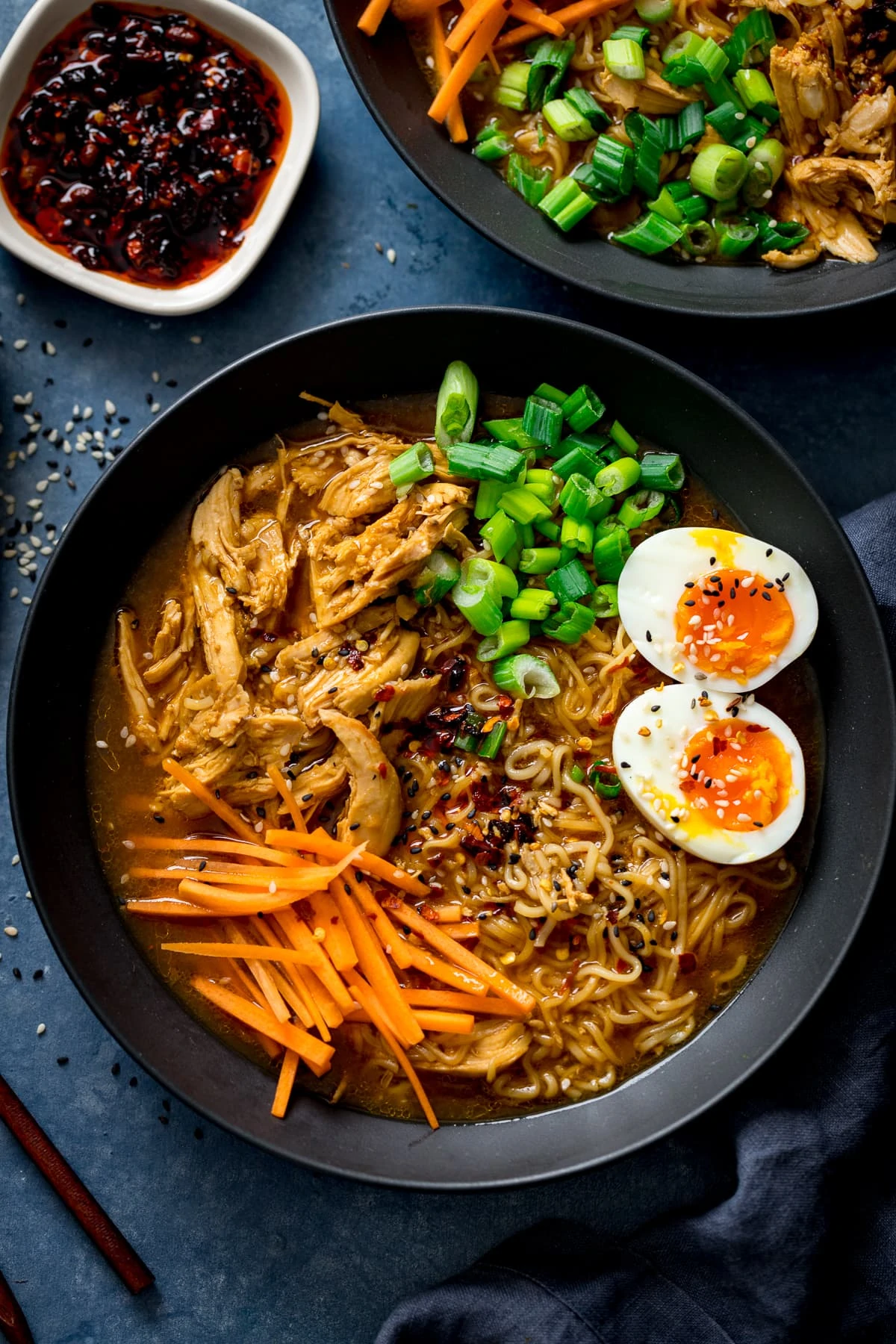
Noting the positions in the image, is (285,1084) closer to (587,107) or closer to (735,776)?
(735,776)

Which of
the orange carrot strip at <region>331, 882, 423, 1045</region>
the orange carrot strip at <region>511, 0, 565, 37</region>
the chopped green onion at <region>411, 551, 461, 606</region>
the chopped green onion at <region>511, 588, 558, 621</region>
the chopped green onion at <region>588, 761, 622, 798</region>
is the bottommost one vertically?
the orange carrot strip at <region>331, 882, 423, 1045</region>

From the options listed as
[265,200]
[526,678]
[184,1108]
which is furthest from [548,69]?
[184,1108]

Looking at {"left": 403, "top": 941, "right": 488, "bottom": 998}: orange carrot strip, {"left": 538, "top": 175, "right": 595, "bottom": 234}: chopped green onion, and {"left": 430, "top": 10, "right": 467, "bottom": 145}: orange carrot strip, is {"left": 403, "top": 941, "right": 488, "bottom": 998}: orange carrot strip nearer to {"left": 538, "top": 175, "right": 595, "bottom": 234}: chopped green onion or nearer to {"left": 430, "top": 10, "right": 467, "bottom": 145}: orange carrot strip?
{"left": 538, "top": 175, "right": 595, "bottom": 234}: chopped green onion

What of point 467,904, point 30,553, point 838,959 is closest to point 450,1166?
point 467,904

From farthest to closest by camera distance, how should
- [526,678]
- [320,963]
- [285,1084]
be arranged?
[526,678], [285,1084], [320,963]

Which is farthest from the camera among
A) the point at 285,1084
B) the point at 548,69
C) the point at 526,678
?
the point at 548,69

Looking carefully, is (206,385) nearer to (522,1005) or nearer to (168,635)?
(168,635)

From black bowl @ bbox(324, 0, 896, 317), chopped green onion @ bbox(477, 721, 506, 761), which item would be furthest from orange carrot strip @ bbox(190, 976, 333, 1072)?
black bowl @ bbox(324, 0, 896, 317)
